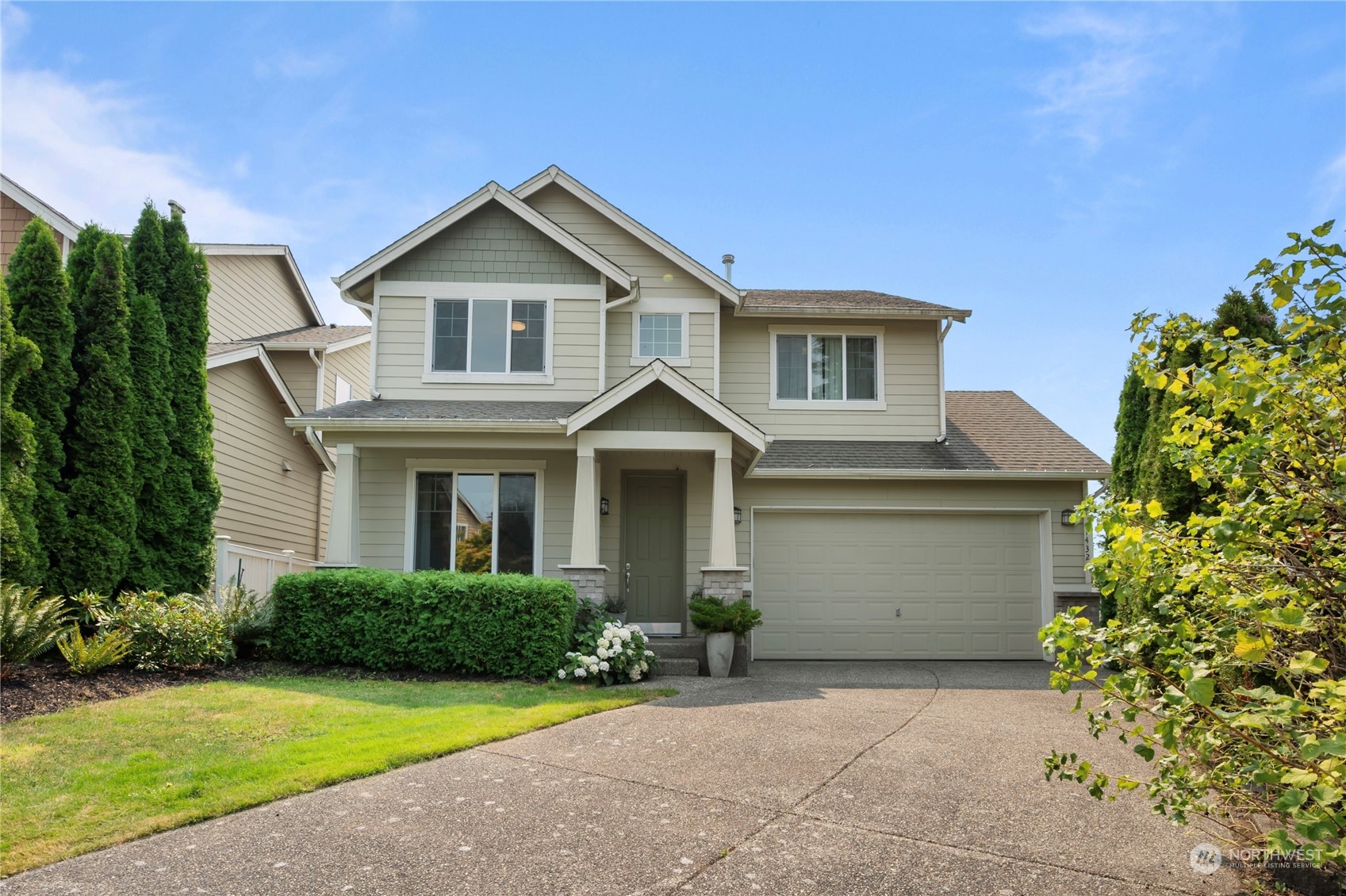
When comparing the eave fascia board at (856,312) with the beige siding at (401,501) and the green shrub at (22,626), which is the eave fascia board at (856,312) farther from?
the green shrub at (22,626)

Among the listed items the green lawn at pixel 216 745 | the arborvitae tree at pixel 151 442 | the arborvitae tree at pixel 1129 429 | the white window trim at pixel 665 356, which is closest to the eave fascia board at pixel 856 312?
the white window trim at pixel 665 356

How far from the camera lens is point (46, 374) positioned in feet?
34.1

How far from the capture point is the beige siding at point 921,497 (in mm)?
13898

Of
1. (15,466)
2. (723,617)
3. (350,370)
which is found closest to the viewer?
(15,466)

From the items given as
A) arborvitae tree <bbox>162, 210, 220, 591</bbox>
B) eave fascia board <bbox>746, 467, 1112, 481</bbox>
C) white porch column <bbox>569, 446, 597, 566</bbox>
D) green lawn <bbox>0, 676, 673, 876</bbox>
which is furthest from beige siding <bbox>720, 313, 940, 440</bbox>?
arborvitae tree <bbox>162, 210, 220, 591</bbox>

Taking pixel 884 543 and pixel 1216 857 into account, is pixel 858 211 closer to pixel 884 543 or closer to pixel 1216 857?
pixel 884 543

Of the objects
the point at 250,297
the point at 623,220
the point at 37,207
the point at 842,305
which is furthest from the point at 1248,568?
the point at 250,297

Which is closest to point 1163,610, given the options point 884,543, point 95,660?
point 95,660

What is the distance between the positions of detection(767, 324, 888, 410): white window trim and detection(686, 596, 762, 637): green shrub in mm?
4624

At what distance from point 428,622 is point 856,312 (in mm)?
8250

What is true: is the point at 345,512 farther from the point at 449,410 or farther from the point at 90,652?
the point at 90,652

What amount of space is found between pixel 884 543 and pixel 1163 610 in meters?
10.2

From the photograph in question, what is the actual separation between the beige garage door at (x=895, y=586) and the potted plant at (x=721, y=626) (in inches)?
102

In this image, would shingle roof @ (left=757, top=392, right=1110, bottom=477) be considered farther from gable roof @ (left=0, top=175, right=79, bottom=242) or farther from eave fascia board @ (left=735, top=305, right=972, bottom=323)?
gable roof @ (left=0, top=175, right=79, bottom=242)
